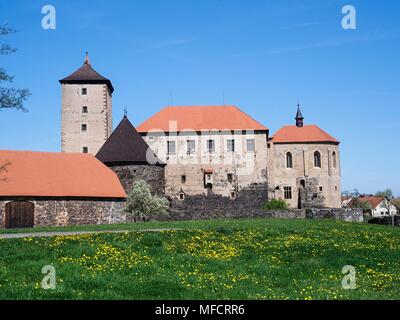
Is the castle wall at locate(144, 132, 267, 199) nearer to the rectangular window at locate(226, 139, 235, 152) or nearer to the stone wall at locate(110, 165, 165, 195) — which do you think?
the rectangular window at locate(226, 139, 235, 152)

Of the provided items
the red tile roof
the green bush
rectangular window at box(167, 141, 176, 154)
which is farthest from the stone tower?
the red tile roof

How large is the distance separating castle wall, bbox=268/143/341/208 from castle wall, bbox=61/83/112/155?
23.0m

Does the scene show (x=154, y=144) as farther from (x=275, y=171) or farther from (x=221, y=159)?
(x=275, y=171)

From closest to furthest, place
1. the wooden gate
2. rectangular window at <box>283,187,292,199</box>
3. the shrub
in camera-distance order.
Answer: the wooden gate, the shrub, rectangular window at <box>283,187,292,199</box>

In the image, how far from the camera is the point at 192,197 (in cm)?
6131

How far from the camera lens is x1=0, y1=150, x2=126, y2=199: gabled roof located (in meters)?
38.1

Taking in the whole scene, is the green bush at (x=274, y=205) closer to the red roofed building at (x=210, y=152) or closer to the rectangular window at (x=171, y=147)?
the red roofed building at (x=210, y=152)

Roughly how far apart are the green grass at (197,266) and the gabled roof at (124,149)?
83.6ft

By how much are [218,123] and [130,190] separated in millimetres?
21127

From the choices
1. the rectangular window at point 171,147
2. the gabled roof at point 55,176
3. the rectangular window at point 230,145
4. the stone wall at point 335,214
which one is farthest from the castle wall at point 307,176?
the gabled roof at point 55,176

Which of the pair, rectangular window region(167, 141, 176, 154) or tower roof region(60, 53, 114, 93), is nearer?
tower roof region(60, 53, 114, 93)

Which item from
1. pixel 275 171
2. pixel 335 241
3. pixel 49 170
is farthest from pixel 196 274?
pixel 275 171
